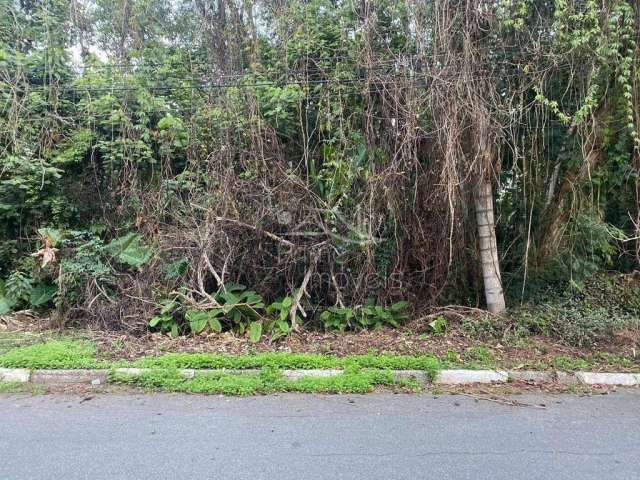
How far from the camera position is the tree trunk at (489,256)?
6625 millimetres

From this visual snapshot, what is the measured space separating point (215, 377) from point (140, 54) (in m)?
7.21

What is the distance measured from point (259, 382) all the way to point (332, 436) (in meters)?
1.36

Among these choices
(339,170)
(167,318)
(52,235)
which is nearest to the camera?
(167,318)

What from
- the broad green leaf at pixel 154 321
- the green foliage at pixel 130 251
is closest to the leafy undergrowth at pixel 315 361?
the broad green leaf at pixel 154 321

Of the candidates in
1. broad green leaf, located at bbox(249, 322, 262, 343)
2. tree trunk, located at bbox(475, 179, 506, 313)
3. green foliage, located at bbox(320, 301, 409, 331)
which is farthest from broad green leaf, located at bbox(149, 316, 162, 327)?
tree trunk, located at bbox(475, 179, 506, 313)


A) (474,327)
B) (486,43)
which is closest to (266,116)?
(486,43)

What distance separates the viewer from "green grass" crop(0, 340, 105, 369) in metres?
5.16

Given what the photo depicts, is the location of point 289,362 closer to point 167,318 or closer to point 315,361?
point 315,361

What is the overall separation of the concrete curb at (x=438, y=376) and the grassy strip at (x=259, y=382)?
0.10 metres

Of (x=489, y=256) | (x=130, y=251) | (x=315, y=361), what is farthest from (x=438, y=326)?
(x=130, y=251)

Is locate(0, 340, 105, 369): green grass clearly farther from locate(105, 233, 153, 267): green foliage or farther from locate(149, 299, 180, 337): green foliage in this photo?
locate(105, 233, 153, 267): green foliage

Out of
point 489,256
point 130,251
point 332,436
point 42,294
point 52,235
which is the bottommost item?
point 332,436

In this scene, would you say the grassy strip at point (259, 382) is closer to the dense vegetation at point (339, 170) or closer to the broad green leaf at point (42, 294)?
the dense vegetation at point (339, 170)

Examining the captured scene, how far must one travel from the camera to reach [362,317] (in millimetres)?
6672
